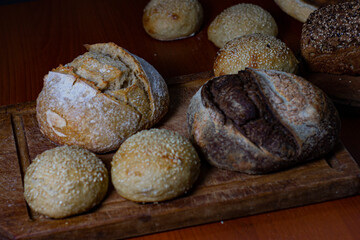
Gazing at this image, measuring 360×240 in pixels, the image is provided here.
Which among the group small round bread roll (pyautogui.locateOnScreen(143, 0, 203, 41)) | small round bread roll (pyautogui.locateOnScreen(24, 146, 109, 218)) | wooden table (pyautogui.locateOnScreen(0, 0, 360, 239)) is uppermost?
small round bread roll (pyautogui.locateOnScreen(143, 0, 203, 41))

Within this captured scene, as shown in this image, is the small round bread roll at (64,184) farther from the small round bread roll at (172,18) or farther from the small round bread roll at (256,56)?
the small round bread roll at (172,18)

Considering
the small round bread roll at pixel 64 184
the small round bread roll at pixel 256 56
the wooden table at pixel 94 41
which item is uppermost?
the small round bread roll at pixel 256 56

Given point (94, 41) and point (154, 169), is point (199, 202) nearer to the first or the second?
point (154, 169)

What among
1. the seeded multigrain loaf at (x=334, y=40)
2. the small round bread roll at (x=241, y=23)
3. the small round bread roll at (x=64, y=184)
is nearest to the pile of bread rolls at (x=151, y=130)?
the small round bread roll at (x=64, y=184)

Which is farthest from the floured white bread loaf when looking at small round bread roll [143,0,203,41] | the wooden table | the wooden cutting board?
small round bread roll [143,0,203,41]

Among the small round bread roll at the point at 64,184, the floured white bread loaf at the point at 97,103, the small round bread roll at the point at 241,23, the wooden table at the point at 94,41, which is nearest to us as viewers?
the small round bread roll at the point at 64,184

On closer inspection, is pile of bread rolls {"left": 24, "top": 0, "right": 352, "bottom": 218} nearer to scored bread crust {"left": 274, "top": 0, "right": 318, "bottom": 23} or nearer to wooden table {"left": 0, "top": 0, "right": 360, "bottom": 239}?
wooden table {"left": 0, "top": 0, "right": 360, "bottom": 239}
